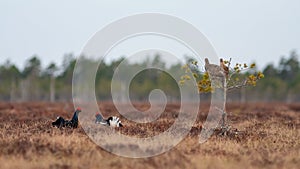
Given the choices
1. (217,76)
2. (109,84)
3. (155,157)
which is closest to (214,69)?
(217,76)

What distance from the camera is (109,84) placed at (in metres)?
89.4

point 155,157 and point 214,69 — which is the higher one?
point 214,69

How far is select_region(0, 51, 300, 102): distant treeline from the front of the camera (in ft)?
284

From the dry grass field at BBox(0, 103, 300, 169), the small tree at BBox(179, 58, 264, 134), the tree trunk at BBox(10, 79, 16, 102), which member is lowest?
the dry grass field at BBox(0, 103, 300, 169)

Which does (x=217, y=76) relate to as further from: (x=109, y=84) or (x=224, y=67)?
(x=109, y=84)

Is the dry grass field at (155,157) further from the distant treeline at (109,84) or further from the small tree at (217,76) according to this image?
the distant treeline at (109,84)

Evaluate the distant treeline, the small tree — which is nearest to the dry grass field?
the small tree

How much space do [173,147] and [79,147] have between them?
7.40 ft

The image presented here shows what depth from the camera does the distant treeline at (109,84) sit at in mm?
86562

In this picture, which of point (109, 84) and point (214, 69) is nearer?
point (214, 69)

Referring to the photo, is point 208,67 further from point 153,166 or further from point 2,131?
point 2,131

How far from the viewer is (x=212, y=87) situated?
11.9m

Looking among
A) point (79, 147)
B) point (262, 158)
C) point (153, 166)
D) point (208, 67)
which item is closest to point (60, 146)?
point (79, 147)

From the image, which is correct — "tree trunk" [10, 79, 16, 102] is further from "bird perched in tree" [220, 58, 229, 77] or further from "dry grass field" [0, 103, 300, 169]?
"bird perched in tree" [220, 58, 229, 77]
